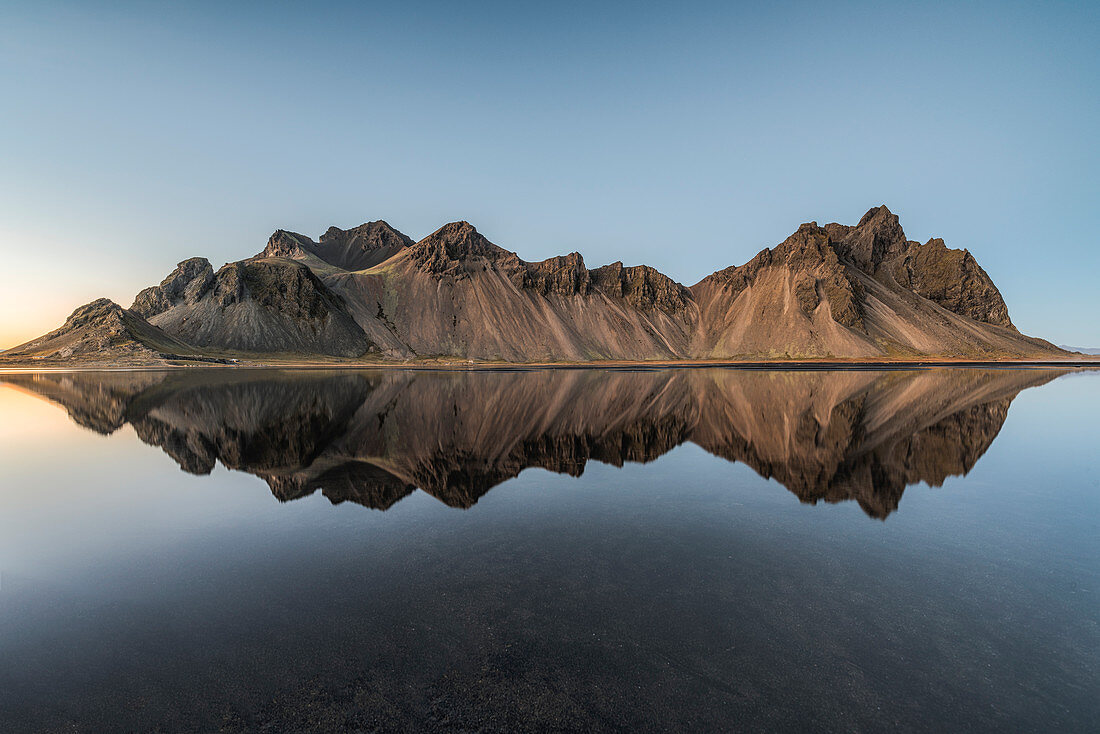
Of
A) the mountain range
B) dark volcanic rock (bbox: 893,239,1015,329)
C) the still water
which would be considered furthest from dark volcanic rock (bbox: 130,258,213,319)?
dark volcanic rock (bbox: 893,239,1015,329)

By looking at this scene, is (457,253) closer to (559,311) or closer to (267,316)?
(559,311)

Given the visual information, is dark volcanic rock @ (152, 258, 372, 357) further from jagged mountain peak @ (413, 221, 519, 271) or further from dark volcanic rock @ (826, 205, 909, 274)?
dark volcanic rock @ (826, 205, 909, 274)

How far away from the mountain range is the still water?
10793cm

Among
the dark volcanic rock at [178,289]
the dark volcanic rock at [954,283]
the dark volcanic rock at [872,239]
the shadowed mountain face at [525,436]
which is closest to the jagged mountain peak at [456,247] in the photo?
the dark volcanic rock at [178,289]

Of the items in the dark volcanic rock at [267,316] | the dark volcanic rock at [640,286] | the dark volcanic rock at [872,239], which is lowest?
the dark volcanic rock at [267,316]

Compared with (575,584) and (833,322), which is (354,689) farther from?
(833,322)

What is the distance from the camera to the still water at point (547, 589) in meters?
5.19

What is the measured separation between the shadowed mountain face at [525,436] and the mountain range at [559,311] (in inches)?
3594

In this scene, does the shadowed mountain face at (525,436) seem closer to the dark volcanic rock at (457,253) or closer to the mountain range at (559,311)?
the mountain range at (559,311)

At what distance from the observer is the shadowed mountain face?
569 inches

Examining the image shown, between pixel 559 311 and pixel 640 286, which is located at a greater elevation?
pixel 640 286

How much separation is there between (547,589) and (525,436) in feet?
44.9

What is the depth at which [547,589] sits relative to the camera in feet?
25.6

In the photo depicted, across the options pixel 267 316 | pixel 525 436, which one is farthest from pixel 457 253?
pixel 525 436
